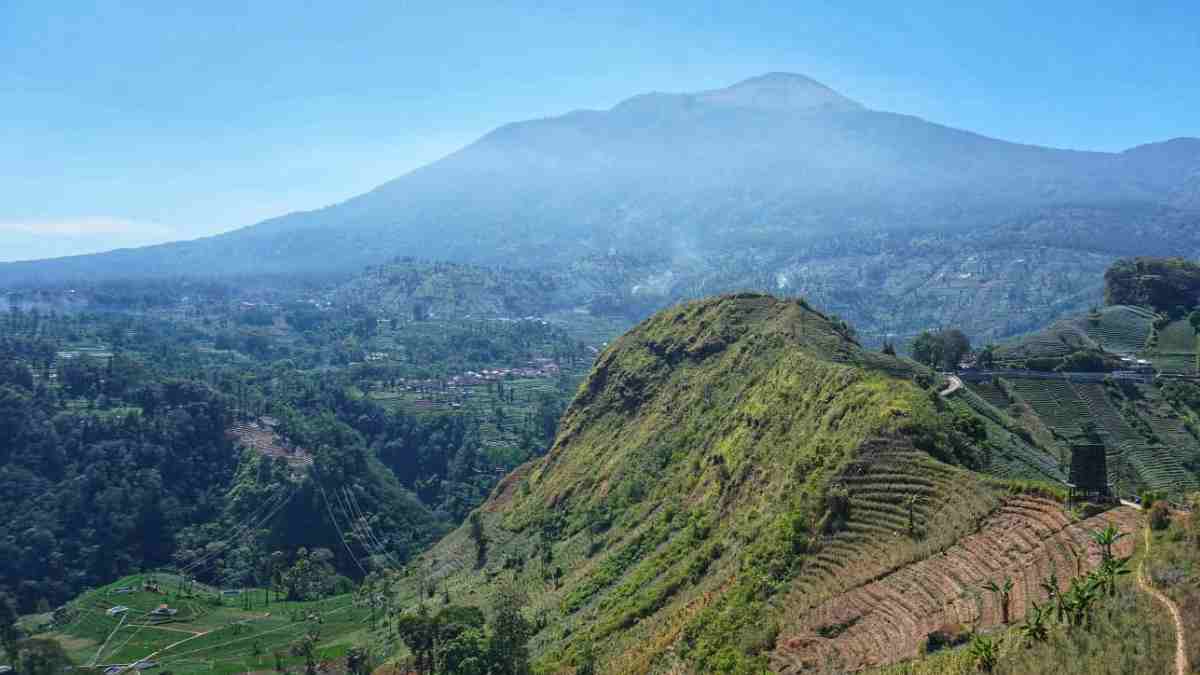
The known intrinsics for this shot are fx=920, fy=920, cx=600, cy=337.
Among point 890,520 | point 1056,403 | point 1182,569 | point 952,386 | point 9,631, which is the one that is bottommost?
point 9,631

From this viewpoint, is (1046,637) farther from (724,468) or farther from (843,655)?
(724,468)

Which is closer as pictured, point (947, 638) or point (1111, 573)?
point (1111, 573)

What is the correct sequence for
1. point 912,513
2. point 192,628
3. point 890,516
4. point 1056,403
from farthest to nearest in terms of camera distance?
point 192,628, point 1056,403, point 890,516, point 912,513

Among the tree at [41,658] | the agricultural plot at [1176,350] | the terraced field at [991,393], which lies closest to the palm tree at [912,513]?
the terraced field at [991,393]

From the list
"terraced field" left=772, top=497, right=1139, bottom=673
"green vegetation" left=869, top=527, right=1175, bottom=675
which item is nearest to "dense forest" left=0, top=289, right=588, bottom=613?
"terraced field" left=772, top=497, right=1139, bottom=673

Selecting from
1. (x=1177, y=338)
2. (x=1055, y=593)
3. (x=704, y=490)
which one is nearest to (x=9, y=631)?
(x=704, y=490)

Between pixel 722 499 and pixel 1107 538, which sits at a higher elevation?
pixel 1107 538

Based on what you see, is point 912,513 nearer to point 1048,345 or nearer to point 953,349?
point 953,349

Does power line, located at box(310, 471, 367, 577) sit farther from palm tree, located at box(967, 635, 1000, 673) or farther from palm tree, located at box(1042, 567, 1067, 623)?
palm tree, located at box(967, 635, 1000, 673)

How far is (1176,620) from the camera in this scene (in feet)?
45.8

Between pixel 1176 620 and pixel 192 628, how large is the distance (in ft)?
166

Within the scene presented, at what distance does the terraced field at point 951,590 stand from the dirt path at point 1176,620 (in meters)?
A: 1.55

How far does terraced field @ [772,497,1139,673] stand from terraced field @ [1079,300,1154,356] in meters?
43.7

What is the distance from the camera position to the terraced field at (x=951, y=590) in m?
17.4
